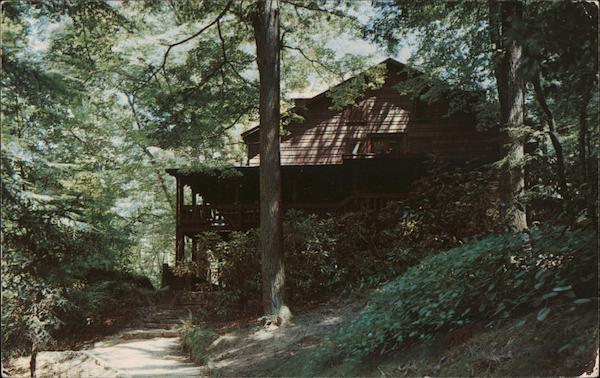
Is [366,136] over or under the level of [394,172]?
over

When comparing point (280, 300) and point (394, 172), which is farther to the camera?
point (394, 172)

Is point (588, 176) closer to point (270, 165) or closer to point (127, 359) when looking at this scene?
point (270, 165)

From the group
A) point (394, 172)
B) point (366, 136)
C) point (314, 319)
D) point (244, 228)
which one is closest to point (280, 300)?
point (314, 319)

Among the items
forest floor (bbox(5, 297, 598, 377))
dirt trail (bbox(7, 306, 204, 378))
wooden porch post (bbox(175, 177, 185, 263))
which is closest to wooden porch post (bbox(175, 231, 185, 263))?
wooden porch post (bbox(175, 177, 185, 263))

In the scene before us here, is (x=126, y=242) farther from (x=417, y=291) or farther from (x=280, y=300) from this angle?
(x=417, y=291)

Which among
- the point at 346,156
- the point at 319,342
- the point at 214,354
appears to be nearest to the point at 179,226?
the point at 346,156

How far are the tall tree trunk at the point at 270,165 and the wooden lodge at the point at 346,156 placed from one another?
7383 mm

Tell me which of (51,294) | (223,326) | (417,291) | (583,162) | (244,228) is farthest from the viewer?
(244,228)

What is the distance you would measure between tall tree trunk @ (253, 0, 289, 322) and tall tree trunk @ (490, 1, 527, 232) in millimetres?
4820

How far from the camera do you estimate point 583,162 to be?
4.58 metres

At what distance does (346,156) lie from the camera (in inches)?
893

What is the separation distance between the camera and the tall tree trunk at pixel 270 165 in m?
11.2

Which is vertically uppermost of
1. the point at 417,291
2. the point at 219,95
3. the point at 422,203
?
the point at 219,95

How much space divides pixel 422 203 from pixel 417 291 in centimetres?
786
